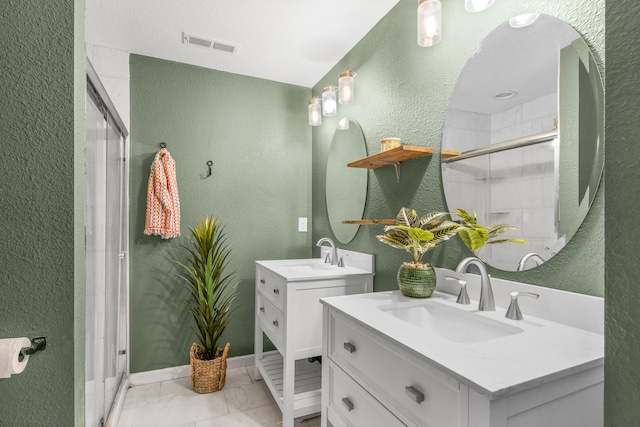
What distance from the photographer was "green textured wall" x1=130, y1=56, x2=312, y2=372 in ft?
7.89

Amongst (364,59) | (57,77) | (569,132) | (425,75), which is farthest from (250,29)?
(569,132)

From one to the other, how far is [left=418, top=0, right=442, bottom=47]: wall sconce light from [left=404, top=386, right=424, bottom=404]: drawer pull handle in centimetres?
131

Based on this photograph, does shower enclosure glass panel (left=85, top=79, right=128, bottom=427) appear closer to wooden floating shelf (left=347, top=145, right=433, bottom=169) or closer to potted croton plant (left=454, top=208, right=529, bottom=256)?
wooden floating shelf (left=347, top=145, right=433, bottom=169)

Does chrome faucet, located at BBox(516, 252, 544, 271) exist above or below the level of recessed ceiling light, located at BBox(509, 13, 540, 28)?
below

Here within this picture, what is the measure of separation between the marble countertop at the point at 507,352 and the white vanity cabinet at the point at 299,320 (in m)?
0.72

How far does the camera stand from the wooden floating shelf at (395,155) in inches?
60.8

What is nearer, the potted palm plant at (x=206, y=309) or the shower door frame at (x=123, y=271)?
the shower door frame at (x=123, y=271)

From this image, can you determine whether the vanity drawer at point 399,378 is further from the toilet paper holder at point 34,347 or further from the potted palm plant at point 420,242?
the toilet paper holder at point 34,347

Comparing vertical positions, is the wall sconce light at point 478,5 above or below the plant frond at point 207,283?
above

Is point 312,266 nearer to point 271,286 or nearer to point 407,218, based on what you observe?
point 271,286

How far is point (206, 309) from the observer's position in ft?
7.45

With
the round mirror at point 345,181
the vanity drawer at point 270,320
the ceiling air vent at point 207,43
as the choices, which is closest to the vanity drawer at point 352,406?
the vanity drawer at point 270,320

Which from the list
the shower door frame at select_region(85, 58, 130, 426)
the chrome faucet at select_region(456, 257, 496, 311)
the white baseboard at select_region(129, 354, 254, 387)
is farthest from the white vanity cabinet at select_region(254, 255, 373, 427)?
the shower door frame at select_region(85, 58, 130, 426)

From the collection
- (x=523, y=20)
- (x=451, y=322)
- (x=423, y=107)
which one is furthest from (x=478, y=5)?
(x=451, y=322)
